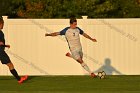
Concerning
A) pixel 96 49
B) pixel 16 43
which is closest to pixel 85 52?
pixel 96 49

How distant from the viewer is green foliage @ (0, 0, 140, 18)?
3139 centimetres

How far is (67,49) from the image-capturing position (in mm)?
23891

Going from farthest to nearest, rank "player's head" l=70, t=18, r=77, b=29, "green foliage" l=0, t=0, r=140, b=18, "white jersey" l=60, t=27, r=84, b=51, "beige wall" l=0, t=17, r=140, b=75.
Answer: "green foliage" l=0, t=0, r=140, b=18
"beige wall" l=0, t=17, r=140, b=75
"white jersey" l=60, t=27, r=84, b=51
"player's head" l=70, t=18, r=77, b=29

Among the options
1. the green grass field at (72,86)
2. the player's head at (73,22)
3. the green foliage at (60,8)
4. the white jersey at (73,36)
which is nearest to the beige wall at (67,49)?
the green grass field at (72,86)

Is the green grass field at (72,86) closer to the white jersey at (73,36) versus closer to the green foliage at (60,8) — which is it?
the white jersey at (73,36)

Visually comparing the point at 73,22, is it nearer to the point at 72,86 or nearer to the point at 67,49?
the point at 72,86

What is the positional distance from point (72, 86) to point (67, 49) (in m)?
5.65

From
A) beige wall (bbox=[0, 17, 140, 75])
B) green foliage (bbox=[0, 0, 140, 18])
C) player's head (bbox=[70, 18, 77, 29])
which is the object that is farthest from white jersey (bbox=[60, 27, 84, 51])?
green foliage (bbox=[0, 0, 140, 18])

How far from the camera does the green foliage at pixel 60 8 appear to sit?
3139 cm

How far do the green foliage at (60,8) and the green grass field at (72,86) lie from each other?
10396mm

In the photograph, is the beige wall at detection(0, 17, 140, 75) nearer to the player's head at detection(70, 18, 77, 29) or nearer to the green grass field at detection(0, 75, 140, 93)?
the green grass field at detection(0, 75, 140, 93)

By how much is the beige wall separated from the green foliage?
7355mm

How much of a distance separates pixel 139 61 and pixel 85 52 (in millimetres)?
1781

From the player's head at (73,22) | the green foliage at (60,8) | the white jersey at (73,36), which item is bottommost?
the green foliage at (60,8)
